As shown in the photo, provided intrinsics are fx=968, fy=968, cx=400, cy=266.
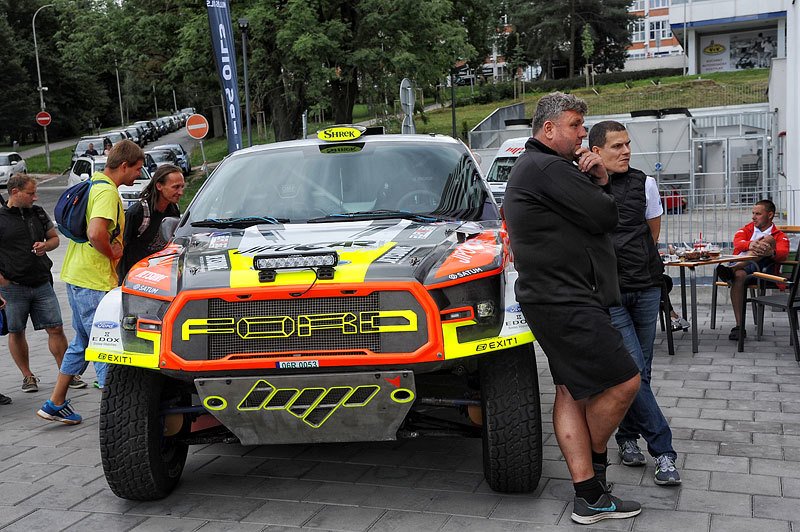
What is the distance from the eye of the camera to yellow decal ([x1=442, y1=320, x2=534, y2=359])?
14.6 ft

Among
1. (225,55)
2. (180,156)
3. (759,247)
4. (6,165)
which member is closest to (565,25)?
(180,156)

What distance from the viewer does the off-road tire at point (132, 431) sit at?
4.81 meters

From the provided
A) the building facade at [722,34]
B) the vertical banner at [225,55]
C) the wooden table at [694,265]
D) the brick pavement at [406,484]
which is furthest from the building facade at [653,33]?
the brick pavement at [406,484]

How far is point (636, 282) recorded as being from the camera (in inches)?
205

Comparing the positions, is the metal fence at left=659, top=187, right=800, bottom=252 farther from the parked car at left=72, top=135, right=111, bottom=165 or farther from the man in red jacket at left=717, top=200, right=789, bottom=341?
the parked car at left=72, top=135, right=111, bottom=165

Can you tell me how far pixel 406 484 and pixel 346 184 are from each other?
192 centimetres

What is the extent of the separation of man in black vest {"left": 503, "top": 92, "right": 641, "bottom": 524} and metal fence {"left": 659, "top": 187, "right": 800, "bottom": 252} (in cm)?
794

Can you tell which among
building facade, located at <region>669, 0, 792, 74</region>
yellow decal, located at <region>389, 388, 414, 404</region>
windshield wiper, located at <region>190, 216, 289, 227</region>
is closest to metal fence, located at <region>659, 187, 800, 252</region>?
windshield wiper, located at <region>190, 216, 289, 227</region>

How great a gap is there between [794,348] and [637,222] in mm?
3582

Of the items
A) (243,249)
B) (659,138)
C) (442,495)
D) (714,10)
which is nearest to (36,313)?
(243,249)

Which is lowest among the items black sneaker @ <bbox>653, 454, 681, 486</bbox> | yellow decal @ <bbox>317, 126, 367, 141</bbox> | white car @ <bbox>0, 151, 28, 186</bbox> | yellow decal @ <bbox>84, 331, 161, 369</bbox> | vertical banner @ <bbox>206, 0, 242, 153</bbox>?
white car @ <bbox>0, 151, 28, 186</bbox>

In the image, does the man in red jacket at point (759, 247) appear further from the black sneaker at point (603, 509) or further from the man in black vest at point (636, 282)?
the black sneaker at point (603, 509)

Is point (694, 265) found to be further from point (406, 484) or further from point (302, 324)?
point (302, 324)

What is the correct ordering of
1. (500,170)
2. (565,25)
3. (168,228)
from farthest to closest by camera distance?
(565,25) → (500,170) → (168,228)
